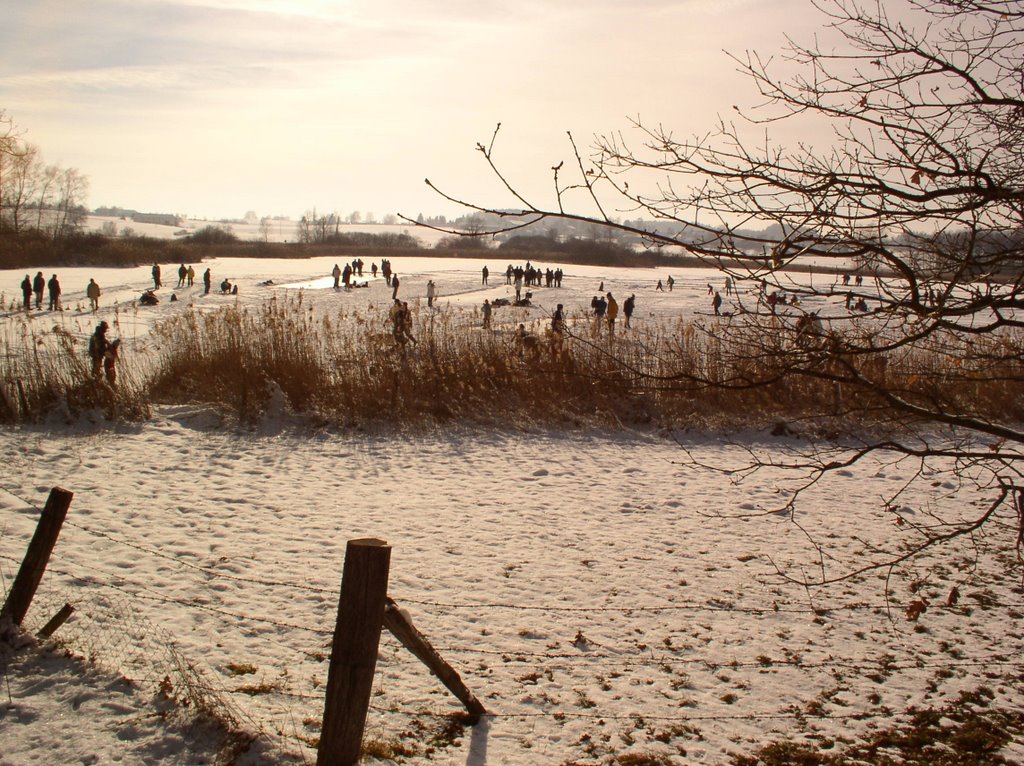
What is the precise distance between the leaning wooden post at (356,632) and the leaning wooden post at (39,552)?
7.15 ft

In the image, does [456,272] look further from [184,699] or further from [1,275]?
[184,699]

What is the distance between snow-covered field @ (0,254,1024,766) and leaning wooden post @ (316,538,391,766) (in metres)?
0.81

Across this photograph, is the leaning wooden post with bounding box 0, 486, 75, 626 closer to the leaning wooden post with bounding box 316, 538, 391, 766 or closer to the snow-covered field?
the snow-covered field

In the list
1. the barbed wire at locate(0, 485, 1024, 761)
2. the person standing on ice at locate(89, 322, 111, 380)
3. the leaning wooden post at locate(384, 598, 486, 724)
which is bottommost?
the barbed wire at locate(0, 485, 1024, 761)

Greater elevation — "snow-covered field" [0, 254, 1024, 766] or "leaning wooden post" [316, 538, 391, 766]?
"leaning wooden post" [316, 538, 391, 766]

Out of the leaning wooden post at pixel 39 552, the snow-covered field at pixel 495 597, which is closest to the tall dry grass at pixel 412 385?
the snow-covered field at pixel 495 597

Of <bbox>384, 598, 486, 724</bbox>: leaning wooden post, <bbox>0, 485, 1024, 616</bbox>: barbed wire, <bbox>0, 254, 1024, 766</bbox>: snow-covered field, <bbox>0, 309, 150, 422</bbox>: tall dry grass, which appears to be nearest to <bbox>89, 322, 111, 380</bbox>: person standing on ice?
<bbox>0, 309, 150, 422</bbox>: tall dry grass

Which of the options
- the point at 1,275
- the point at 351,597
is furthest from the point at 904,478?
the point at 1,275

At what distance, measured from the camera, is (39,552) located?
13.9 ft

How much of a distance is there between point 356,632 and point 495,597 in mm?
3379

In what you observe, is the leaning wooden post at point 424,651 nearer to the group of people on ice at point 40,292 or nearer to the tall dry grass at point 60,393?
the tall dry grass at point 60,393

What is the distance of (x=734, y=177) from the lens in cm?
317

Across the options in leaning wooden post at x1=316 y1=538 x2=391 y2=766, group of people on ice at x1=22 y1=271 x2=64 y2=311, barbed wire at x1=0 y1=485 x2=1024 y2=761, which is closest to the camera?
leaning wooden post at x1=316 y1=538 x2=391 y2=766

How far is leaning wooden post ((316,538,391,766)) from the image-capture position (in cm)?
297
